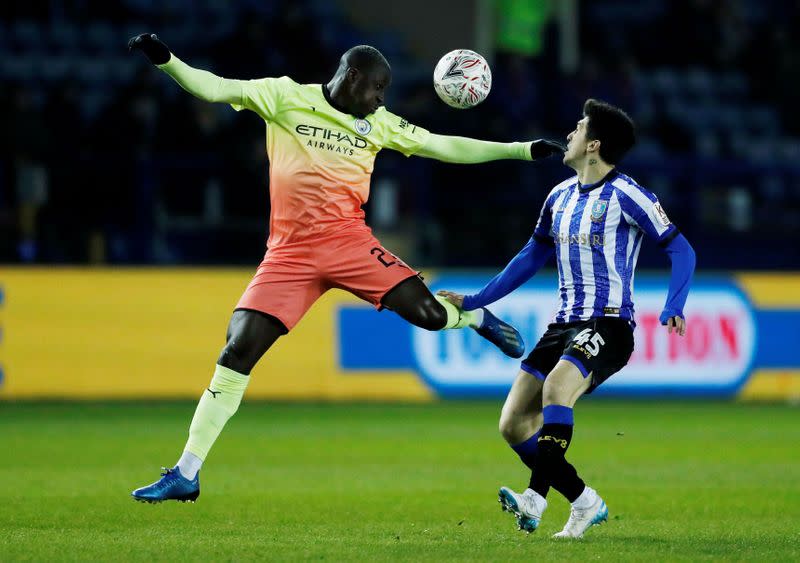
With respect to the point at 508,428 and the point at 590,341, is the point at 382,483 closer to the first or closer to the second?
the point at 508,428

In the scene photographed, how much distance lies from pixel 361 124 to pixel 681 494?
3.35 metres

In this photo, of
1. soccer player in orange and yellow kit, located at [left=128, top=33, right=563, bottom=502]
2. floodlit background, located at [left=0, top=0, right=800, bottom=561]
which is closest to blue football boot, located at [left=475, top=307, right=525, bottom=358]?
soccer player in orange and yellow kit, located at [left=128, top=33, right=563, bottom=502]

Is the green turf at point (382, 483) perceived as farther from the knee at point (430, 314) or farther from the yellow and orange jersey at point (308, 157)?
the yellow and orange jersey at point (308, 157)

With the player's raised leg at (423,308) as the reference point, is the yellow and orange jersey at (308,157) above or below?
above

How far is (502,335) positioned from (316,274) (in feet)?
3.81

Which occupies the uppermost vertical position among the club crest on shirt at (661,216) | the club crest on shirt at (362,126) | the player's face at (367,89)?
the player's face at (367,89)

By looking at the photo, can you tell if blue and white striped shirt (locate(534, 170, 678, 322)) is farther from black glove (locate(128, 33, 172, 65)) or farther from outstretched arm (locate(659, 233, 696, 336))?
black glove (locate(128, 33, 172, 65))

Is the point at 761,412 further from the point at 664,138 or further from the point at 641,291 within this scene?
the point at 664,138

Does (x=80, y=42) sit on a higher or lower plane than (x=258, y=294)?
higher

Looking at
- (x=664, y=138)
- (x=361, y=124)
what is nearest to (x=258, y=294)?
(x=361, y=124)

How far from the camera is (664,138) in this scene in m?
18.5

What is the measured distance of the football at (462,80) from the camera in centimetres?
768

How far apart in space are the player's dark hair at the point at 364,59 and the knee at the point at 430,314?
126 cm

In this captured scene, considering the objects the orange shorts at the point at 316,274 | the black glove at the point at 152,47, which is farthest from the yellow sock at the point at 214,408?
the black glove at the point at 152,47
